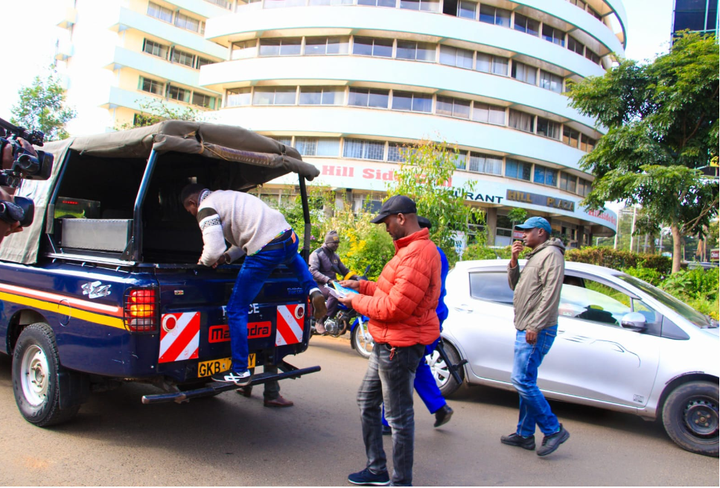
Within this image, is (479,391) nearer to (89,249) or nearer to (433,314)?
(433,314)

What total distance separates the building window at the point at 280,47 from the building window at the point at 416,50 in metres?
6.09

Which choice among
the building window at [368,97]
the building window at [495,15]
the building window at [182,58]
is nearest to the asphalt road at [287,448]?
the building window at [368,97]

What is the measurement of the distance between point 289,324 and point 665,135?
16843mm

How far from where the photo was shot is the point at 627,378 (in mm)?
4793

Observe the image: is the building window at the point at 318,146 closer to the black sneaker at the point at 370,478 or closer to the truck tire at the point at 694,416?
the truck tire at the point at 694,416

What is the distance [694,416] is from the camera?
14.7ft

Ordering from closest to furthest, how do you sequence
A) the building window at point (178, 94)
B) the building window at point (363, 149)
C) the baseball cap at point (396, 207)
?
the baseball cap at point (396, 207), the building window at point (363, 149), the building window at point (178, 94)

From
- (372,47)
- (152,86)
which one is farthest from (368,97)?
(152,86)

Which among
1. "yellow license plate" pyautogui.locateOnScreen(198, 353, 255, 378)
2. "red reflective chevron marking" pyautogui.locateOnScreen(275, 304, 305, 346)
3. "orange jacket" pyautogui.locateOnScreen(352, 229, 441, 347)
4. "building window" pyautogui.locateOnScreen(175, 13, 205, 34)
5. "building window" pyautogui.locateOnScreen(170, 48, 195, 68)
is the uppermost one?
"building window" pyautogui.locateOnScreen(175, 13, 205, 34)

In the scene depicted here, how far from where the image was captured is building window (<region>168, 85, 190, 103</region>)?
36656mm

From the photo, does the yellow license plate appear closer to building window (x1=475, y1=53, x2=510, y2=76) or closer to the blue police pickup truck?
the blue police pickup truck

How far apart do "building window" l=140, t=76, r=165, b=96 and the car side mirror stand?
121 feet

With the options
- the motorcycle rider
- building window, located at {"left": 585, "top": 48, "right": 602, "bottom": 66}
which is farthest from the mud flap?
building window, located at {"left": 585, "top": 48, "right": 602, "bottom": 66}

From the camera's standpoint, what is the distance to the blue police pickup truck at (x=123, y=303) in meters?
3.54
